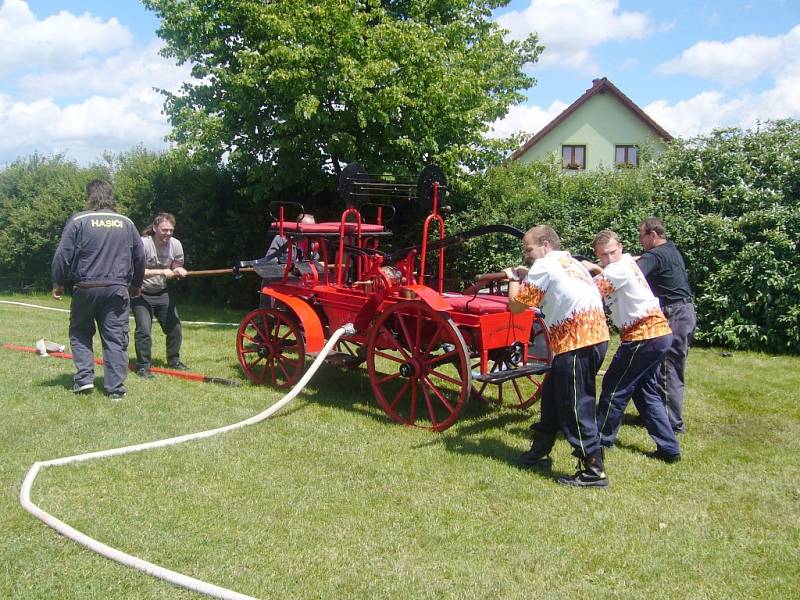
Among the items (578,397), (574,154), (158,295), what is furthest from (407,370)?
(574,154)

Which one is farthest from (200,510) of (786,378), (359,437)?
(786,378)

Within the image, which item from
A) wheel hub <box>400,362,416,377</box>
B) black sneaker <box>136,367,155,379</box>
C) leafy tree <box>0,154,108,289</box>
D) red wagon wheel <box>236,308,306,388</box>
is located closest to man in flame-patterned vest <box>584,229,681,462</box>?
wheel hub <box>400,362,416,377</box>

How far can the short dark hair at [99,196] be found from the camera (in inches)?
252

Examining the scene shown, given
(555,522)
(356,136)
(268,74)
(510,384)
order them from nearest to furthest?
(555,522)
(510,384)
(268,74)
(356,136)

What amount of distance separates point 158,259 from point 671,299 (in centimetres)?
503

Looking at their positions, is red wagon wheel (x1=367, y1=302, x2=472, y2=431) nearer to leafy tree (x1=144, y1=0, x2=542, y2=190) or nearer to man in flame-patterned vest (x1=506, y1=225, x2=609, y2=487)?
man in flame-patterned vest (x1=506, y1=225, x2=609, y2=487)

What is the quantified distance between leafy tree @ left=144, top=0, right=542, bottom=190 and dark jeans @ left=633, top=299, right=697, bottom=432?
5.86 meters

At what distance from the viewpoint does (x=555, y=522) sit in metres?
4.06

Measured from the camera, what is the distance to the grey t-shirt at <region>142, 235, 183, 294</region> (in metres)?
7.43

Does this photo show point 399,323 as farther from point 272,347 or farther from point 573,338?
point 573,338

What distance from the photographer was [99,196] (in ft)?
21.1

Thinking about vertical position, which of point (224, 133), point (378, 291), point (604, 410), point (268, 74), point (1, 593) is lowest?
point (1, 593)

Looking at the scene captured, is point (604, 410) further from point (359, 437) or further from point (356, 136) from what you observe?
point (356, 136)

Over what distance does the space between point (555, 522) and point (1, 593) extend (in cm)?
275
